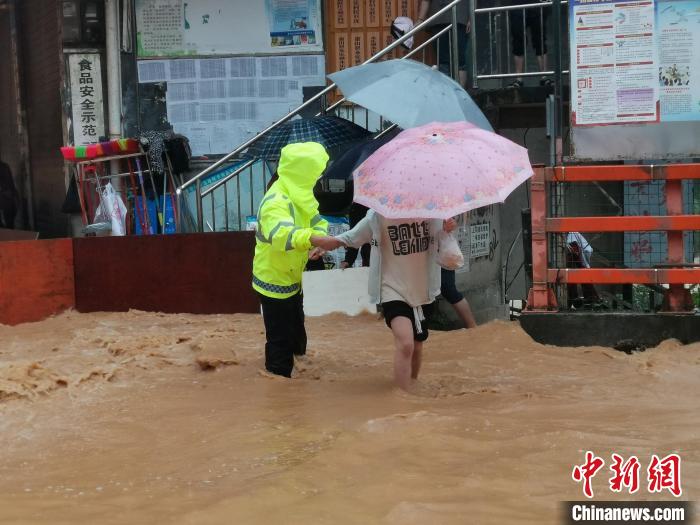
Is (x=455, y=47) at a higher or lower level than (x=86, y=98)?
higher

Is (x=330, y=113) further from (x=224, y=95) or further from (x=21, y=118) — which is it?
(x=21, y=118)

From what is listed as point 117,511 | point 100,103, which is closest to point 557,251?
point 117,511

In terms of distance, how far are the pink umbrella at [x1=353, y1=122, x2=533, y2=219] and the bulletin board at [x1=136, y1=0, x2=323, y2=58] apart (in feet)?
25.1

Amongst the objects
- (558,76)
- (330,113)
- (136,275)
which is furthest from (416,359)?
(330,113)

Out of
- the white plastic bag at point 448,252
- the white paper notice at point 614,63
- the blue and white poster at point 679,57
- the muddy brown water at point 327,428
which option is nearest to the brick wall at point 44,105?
the muddy brown water at point 327,428

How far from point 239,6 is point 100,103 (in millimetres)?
2347

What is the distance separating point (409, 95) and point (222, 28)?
540 cm

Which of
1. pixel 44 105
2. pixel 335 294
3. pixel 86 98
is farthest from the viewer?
pixel 44 105

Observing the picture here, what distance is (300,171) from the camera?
6.50m

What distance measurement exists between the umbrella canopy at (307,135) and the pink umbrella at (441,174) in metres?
4.49

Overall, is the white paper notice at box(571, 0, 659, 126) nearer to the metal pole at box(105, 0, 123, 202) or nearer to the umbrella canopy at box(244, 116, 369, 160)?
the umbrella canopy at box(244, 116, 369, 160)

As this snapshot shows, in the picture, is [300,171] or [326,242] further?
[300,171]

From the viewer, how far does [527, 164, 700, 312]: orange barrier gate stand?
7.64 m

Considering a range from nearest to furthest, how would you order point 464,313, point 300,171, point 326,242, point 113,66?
1. point 326,242
2. point 300,171
3. point 464,313
4. point 113,66
